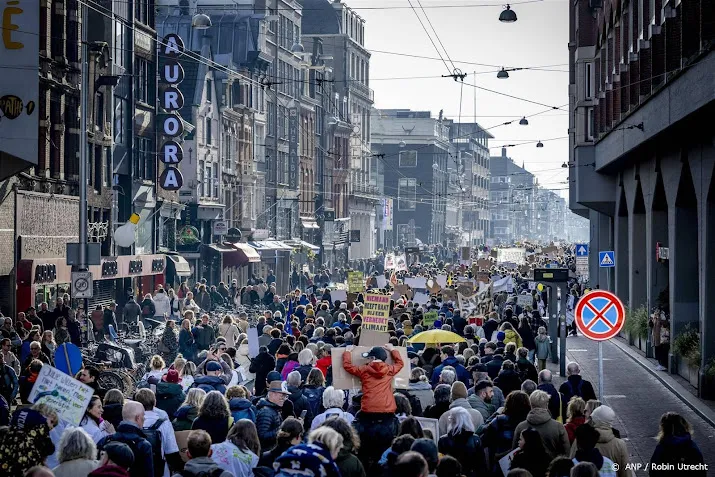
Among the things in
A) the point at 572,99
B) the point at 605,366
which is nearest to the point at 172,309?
the point at 605,366

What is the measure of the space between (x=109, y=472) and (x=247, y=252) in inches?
2142

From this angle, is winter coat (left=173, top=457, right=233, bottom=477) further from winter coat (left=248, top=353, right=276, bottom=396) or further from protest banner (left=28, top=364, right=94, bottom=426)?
winter coat (left=248, top=353, right=276, bottom=396)

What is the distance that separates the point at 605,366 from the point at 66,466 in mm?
24756

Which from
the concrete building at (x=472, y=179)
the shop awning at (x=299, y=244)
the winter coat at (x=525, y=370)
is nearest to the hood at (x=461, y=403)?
the winter coat at (x=525, y=370)

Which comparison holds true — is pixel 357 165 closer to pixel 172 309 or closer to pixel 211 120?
pixel 211 120

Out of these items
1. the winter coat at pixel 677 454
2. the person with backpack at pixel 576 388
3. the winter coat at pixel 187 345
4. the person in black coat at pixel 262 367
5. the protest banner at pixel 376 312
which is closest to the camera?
the winter coat at pixel 677 454

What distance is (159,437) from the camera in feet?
37.6

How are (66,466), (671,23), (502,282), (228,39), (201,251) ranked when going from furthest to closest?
1. (228,39)
2. (201,251)
3. (502,282)
4. (671,23)
5. (66,466)

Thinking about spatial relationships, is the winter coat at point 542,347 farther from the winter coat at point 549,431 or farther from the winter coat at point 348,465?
the winter coat at point 348,465

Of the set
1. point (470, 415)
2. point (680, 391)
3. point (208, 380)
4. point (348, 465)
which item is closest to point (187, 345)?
point (680, 391)

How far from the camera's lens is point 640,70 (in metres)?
32.3

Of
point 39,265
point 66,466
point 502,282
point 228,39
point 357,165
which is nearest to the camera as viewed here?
point 66,466

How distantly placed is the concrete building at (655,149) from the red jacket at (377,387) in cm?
866

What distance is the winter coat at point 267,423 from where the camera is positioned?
501 inches
